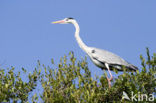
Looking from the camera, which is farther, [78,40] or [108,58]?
[78,40]

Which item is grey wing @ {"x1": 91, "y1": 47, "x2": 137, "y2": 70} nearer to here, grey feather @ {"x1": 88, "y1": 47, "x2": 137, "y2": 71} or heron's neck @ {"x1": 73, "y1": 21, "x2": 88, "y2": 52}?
grey feather @ {"x1": 88, "y1": 47, "x2": 137, "y2": 71}

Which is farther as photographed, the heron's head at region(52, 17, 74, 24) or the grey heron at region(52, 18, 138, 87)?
the heron's head at region(52, 17, 74, 24)

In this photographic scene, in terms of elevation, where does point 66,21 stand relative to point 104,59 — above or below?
above

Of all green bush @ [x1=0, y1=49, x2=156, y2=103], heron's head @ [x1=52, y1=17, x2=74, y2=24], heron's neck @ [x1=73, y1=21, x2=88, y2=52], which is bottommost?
green bush @ [x1=0, y1=49, x2=156, y2=103]

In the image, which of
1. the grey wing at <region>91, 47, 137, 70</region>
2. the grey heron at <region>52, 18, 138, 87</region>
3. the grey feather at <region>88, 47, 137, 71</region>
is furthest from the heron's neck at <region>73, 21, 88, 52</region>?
the grey wing at <region>91, 47, 137, 70</region>

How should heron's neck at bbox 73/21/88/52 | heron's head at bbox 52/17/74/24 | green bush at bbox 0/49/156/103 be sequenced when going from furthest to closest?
1. heron's head at bbox 52/17/74/24
2. heron's neck at bbox 73/21/88/52
3. green bush at bbox 0/49/156/103

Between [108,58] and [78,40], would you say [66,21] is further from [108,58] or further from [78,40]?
[108,58]

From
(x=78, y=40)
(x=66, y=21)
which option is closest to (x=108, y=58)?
(x=78, y=40)

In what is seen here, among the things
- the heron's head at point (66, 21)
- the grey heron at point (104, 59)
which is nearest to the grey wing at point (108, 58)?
the grey heron at point (104, 59)

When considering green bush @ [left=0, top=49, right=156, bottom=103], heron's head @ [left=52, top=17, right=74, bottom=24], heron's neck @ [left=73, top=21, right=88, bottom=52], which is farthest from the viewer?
heron's head @ [left=52, top=17, right=74, bottom=24]

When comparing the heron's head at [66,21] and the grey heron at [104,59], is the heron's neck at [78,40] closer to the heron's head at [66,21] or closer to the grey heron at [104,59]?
the grey heron at [104,59]

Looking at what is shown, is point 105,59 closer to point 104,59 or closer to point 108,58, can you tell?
point 104,59

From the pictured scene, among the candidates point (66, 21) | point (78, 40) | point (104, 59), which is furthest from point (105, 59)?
point (66, 21)

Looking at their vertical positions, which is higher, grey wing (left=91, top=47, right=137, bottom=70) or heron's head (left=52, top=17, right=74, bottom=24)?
heron's head (left=52, top=17, right=74, bottom=24)
